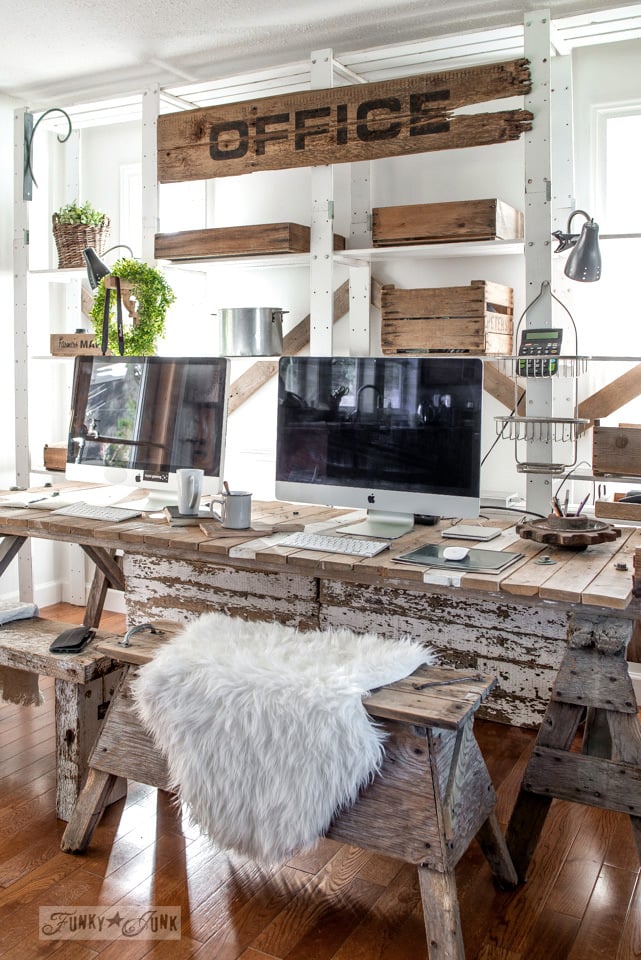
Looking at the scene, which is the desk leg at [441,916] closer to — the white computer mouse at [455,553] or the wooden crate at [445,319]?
the white computer mouse at [455,553]

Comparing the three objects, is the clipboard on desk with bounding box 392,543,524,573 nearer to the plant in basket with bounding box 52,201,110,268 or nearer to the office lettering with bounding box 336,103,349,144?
the office lettering with bounding box 336,103,349,144

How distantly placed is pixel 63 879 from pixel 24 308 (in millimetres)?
2736

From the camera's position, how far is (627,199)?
3375 mm

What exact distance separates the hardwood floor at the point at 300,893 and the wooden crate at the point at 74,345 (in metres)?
2.01

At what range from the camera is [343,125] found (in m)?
3.18

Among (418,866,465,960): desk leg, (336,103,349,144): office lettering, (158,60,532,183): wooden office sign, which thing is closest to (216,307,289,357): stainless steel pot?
(158,60,532,183): wooden office sign

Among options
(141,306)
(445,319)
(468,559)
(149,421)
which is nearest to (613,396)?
(445,319)

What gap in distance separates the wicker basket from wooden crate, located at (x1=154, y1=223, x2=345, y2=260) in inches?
17.6

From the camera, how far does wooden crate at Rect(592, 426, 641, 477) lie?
2.73 metres

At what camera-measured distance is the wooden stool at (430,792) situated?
5.32 ft

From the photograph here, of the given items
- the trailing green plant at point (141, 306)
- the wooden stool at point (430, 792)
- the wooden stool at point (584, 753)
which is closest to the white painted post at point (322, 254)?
the trailing green plant at point (141, 306)

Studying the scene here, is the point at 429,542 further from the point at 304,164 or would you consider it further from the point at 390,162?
the point at 390,162

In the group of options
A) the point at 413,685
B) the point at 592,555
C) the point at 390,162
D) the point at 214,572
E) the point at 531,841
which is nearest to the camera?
the point at 413,685

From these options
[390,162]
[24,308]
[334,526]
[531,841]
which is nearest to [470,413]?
[334,526]
